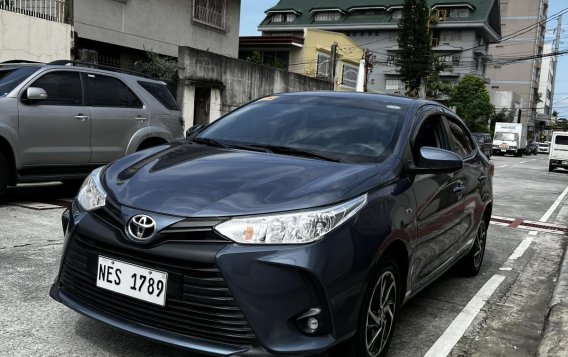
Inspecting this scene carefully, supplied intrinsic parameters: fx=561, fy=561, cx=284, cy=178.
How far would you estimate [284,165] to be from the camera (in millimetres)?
3123

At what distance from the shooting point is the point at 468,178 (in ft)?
15.2

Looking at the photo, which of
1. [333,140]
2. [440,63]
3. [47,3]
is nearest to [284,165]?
[333,140]

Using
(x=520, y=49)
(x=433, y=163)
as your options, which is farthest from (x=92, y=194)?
(x=520, y=49)

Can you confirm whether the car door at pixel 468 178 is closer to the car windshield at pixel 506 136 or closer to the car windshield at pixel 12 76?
the car windshield at pixel 12 76

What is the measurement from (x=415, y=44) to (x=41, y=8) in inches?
1671

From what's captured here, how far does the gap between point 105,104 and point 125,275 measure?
5.42m

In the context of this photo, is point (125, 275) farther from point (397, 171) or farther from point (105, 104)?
point (105, 104)

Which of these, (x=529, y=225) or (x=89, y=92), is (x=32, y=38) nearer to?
(x=89, y=92)

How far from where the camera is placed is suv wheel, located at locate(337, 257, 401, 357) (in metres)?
2.83

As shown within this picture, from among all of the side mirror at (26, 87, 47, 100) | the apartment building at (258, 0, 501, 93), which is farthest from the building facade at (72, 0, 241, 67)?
the apartment building at (258, 0, 501, 93)

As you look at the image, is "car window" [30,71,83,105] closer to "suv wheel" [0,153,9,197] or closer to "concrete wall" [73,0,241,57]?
"suv wheel" [0,153,9,197]

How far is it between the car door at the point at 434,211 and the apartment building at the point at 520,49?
8960cm

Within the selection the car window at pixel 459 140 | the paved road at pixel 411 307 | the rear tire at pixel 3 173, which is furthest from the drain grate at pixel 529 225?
the rear tire at pixel 3 173

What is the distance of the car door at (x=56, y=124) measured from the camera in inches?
264
